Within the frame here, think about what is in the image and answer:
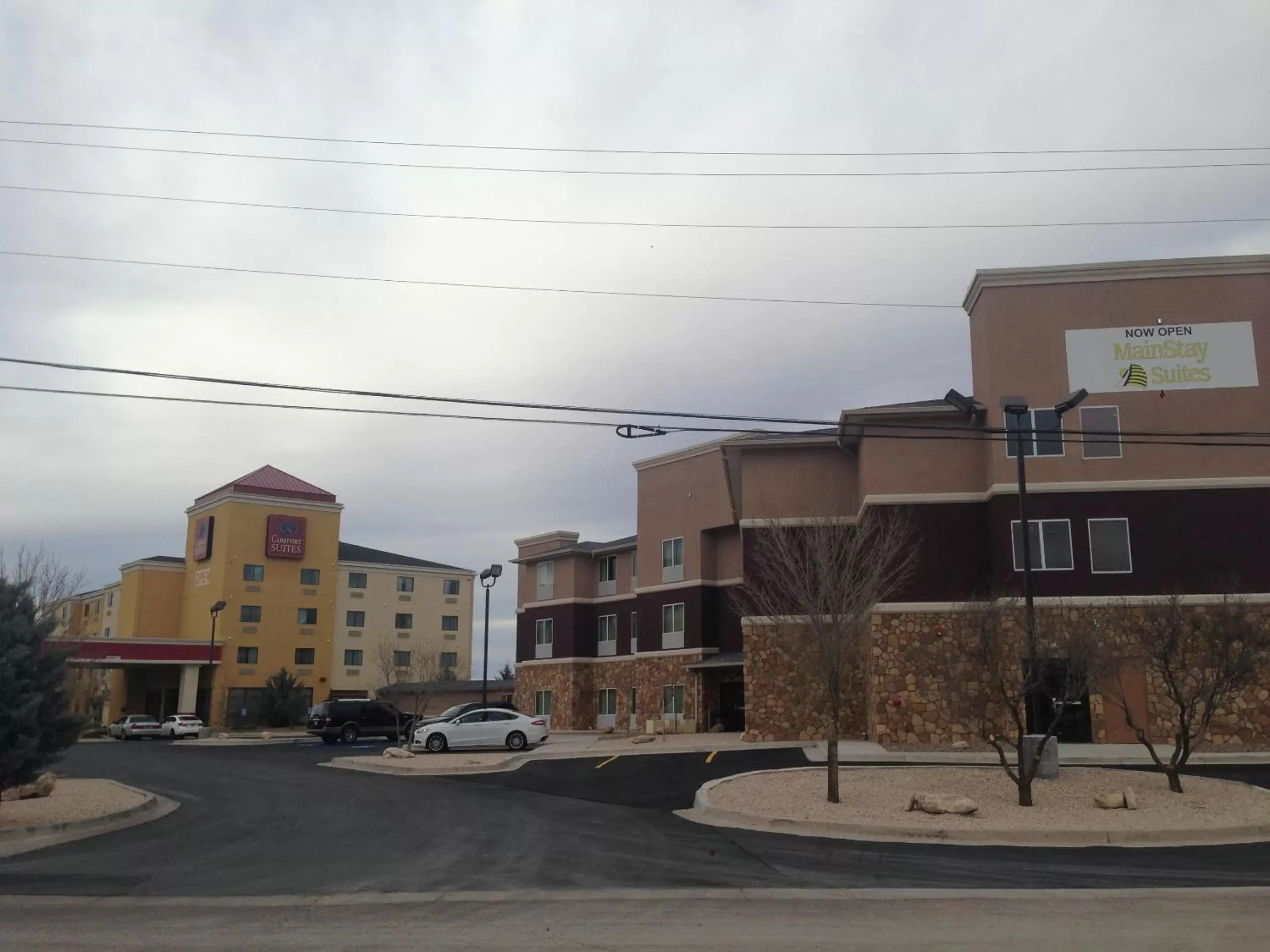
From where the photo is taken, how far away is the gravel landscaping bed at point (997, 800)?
1593 cm

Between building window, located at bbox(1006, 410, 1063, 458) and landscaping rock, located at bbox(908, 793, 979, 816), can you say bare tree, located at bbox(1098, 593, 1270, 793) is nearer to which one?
landscaping rock, located at bbox(908, 793, 979, 816)

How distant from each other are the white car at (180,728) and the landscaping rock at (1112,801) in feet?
160

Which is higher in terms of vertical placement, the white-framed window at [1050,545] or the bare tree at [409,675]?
the white-framed window at [1050,545]

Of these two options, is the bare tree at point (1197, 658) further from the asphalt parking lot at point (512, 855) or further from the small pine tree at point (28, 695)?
the small pine tree at point (28, 695)

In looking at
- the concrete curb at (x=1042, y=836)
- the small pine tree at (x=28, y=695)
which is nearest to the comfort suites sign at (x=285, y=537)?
the small pine tree at (x=28, y=695)

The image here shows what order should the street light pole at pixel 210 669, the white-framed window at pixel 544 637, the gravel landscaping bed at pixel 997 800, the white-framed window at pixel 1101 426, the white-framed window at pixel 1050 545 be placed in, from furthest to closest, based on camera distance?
1. the street light pole at pixel 210 669
2. the white-framed window at pixel 544 637
3. the white-framed window at pixel 1101 426
4. the white-framed window at pixel 1050 545
5. the gravel landscaping bed at pixel 997 800

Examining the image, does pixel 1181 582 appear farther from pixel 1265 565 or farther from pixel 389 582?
pixel 389 582

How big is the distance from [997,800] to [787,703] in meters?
15.2

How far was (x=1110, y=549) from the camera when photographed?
1125 inches

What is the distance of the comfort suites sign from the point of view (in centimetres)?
6869

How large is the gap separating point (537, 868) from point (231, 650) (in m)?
58.2

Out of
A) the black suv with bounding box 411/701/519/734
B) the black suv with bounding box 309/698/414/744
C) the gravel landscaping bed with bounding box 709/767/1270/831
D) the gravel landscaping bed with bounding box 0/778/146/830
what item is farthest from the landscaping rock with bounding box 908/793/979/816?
the black suv with bounding box 309/698/414/744

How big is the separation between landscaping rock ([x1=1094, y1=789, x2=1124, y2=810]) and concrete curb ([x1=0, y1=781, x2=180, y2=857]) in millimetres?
15955

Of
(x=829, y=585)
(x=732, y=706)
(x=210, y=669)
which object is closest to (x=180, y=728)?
(x=210, y=669)
